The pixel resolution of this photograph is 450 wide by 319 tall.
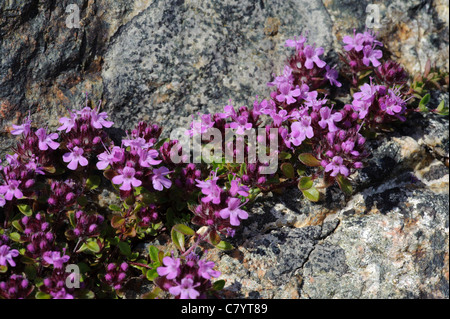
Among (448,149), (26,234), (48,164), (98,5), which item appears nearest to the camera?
(26,234)

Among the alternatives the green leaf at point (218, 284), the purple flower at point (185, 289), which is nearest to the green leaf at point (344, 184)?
the green leaf at point (218, 284)

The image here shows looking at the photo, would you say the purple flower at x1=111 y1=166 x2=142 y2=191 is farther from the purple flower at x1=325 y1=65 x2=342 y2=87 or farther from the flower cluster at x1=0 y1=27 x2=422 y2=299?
the purple flower at x1=325 y1=65 x2=342 y2=87

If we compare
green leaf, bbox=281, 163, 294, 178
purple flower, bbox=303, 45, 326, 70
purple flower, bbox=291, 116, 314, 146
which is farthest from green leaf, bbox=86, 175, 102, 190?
purple flower, bbox=303, 45, 326, 70

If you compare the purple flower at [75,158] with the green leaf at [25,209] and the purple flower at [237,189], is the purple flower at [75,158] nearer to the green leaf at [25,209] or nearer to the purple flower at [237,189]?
the green leaf at [25,209]

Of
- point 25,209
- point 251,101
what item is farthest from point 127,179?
point 251,101

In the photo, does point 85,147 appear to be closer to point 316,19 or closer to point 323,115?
point 323,115

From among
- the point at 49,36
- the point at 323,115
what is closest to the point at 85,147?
the point at 49,36
